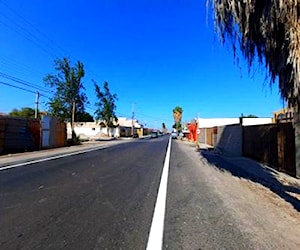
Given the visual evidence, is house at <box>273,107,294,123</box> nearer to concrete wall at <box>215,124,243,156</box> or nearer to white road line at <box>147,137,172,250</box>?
white road line at <box>147,137,172,250</box>

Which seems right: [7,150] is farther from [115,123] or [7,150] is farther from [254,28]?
[115,123]

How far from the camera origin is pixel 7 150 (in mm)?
26672

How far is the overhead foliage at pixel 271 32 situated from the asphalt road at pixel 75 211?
13.8 ft

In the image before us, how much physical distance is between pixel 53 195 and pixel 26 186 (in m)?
1.83

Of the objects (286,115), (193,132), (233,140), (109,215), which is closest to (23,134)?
(233,140)

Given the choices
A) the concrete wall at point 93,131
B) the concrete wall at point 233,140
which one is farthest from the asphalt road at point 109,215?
the concrete wall at point 93,131

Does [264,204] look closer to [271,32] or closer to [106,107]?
[271,32]

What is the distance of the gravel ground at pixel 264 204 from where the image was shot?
573 cm

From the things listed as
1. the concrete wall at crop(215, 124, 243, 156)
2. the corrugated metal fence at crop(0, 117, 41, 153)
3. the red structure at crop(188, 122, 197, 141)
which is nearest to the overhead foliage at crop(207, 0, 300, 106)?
the concrete wall at crop(215, 124, 243, 156)

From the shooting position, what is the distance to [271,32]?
8086 millimetres

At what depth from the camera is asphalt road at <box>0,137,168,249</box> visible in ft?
17.4

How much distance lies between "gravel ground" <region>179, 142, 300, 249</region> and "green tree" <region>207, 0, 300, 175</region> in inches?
93.3

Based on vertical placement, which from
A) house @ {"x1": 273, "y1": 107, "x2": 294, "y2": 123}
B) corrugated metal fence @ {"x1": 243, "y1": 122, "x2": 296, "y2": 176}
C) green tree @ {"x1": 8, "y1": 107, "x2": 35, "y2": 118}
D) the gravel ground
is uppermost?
green tree @ {"x1": 8, "y1": 107, "x2": 35, "y2": 118}

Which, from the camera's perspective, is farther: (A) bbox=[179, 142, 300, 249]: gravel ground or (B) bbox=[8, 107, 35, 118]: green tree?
(B) bbox=[8, 107, 35, 118]: green tree
